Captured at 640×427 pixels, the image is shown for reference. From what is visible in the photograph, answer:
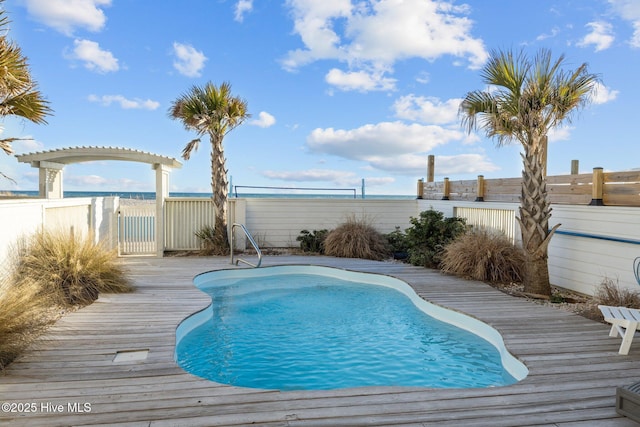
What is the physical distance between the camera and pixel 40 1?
6797 millimetres

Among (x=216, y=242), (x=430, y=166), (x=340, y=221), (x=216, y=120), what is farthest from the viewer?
(x=430, y=166)

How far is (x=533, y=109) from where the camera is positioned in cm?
536

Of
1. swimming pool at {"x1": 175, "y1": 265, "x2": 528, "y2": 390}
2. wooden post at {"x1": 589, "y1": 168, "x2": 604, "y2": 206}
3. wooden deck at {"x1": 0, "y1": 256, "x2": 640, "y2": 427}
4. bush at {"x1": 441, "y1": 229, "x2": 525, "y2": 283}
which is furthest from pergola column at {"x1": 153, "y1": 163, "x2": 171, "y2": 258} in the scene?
wooden post at {"x1": 589, "y1": 168, "x2": 604, "y2": 206}

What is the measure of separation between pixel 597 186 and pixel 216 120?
7199mm

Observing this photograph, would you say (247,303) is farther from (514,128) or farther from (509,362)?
A: (514,128)

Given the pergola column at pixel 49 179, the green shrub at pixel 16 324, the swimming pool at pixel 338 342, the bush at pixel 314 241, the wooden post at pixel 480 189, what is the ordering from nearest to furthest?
1. the green shrub at pixel 16 324
2. the swimming pool at pixel 338 342
3. the pergola column at pixel 49 179
4. the wooden post at pixel 480 189
5. the bush at pixel 314 241

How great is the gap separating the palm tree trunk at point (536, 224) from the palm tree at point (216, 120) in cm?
615

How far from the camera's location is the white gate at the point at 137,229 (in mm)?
9508

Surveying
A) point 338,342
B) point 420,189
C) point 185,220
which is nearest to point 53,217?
point 185,220

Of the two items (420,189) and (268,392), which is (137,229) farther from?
(268,392)

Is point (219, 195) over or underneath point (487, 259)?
over

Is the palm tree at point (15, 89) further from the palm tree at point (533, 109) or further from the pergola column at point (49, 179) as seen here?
the palm tree at point (533, 109)

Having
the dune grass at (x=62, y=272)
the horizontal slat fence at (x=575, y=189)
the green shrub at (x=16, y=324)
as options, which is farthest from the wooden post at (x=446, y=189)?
the green shrub at (x=16, y=324)

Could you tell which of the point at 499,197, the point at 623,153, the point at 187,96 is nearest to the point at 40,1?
the point at 187,96
